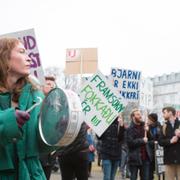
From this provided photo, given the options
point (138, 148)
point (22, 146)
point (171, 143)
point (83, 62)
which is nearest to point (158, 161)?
point (138, 148)

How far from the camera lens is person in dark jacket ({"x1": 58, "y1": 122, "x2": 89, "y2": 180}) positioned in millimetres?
7293

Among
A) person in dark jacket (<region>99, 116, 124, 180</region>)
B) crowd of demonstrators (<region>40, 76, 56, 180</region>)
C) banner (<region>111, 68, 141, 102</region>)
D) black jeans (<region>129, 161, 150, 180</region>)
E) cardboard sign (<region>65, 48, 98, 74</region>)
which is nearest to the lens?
crowd of demonstrators (<region>40, 76, 56, 180</region>)

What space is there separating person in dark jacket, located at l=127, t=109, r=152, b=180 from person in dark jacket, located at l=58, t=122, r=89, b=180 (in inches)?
136

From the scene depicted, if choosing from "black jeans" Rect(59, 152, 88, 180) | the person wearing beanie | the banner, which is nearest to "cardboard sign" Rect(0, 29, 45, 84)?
"black jeans" Rect(59, 152, 88, 180)

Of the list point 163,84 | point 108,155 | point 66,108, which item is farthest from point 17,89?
point 163,84

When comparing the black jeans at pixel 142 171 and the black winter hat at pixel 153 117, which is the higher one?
the black winter hat at pixel 153 117

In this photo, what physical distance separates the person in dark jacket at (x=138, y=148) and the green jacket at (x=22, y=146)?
26.2 ft

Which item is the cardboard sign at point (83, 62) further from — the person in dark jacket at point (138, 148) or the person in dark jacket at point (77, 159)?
the person in dark jacket at point (77, 159)

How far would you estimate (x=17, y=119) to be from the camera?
2.62 meters

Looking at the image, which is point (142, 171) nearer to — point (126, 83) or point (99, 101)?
point (99, 101)

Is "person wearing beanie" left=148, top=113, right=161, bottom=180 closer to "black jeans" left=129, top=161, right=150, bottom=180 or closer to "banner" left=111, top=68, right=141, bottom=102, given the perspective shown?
A: "black jeans" left=129, top=161, right=150, bottom=180

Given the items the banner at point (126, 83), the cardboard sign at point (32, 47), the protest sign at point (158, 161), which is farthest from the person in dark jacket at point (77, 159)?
the banner at point (126, 83)

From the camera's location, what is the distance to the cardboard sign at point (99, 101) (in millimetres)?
11220

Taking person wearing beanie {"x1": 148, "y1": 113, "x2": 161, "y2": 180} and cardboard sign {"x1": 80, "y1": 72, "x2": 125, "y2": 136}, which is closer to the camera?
cardboard sign {"x1": 80, "y1": 72, "x2": 125, "y2": 136}
